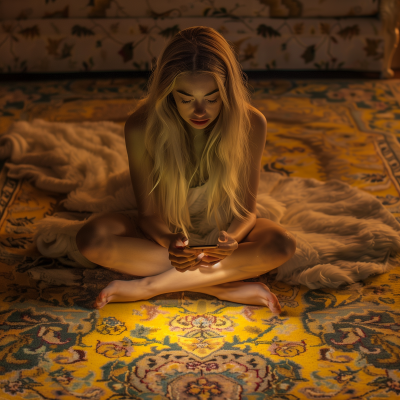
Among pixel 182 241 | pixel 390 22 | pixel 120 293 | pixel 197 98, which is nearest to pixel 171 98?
pixel 197 98

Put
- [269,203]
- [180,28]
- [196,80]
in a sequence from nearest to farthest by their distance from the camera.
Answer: [196,80]
[269,203]
[180,28]

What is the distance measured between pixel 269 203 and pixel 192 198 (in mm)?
302

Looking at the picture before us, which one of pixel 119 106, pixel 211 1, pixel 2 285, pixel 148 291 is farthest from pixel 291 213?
pixel 211 1

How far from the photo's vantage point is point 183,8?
280cm

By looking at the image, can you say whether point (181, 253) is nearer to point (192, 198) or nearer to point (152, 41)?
point (192, 198)

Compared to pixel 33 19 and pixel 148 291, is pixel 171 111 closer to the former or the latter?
pixel 148 291

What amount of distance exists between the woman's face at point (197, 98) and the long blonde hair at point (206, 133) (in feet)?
0.04

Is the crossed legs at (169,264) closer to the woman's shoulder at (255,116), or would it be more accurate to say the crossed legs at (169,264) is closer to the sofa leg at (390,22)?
the woman's shoulder at (255,116)

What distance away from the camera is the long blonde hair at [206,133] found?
3.70 feet

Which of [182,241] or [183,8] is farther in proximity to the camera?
[183,8]

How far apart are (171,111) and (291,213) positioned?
0.57m

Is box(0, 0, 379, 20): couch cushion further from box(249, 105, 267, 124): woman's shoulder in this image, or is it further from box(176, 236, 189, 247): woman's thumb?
box(176, 236, 189, 247): woman's thumb

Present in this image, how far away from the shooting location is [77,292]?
1344 millimetres

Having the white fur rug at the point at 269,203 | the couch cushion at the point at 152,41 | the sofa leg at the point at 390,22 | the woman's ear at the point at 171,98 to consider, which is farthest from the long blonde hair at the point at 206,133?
the sofa leg at the point at 390,22
